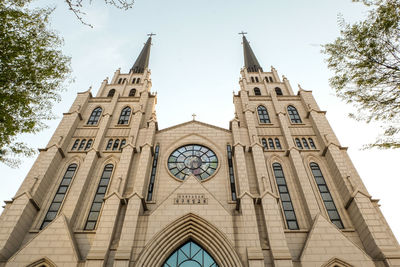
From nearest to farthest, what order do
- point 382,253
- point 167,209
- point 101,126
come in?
point 382,253
point 167,209
point 101,126

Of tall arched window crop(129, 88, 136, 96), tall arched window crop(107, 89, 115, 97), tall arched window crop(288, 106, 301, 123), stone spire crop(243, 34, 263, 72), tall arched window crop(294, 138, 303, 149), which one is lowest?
tall arched window crop(294, 138, 303, 149)

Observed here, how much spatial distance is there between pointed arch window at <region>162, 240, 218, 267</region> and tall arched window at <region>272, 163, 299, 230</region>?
4.56 metres

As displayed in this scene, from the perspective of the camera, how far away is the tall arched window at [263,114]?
19.6 meters

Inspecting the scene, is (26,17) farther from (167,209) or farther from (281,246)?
(281,246)

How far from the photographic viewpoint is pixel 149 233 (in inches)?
458

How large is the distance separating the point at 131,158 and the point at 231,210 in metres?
6.76

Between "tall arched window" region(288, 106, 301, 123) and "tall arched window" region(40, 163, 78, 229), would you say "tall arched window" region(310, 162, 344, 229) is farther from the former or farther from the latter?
"tall arched window" region(40, 163, 78, 229)

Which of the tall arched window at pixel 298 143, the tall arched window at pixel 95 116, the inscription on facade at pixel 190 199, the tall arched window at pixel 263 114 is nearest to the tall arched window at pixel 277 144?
the tall arched window at pixel 298 143

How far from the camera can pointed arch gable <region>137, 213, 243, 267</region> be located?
10.9 meters

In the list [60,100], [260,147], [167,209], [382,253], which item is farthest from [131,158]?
[382,253]

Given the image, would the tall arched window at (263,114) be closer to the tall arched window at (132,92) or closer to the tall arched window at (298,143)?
the tall arched window at (298,143)

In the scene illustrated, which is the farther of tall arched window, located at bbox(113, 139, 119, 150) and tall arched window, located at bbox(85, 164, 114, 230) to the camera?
tall arched window, located at bbox(113, 139, 119, 150)

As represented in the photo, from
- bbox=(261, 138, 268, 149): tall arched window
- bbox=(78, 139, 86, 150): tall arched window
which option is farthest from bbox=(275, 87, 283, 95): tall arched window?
bbox=(78, 139, 86, 150): tall arched window

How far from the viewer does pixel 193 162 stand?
642 inches
